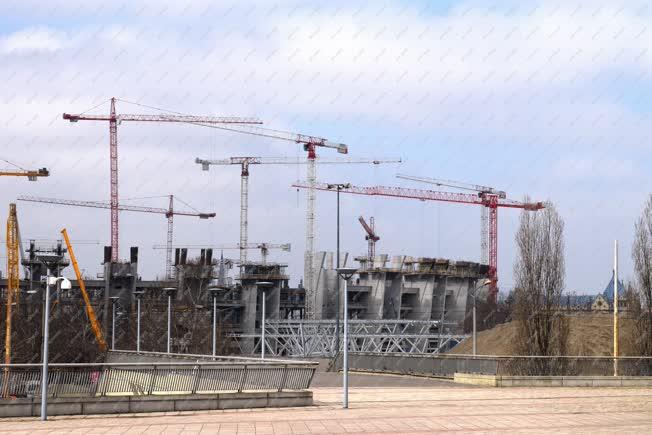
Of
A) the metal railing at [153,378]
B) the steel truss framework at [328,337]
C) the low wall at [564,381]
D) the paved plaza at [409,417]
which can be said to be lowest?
the steel truss framework at [328,337]

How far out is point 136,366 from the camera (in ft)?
81.8

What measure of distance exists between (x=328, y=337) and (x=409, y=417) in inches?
4231

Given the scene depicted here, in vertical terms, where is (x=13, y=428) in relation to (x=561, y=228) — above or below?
below

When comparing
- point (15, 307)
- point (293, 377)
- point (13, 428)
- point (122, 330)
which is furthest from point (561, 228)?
point (122, 330)

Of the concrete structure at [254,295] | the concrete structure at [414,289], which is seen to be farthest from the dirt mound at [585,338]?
the concrete structure at [414,289]

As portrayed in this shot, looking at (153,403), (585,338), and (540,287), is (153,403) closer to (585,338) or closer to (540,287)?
(540,287)

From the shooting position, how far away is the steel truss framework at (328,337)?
428 feet

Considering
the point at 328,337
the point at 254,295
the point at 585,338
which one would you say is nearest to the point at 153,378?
the point at 585,338

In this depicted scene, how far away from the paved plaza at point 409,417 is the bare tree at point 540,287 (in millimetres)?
13073

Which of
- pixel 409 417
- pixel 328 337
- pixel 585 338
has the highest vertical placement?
pixel 409 417

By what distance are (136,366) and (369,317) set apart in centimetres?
13605

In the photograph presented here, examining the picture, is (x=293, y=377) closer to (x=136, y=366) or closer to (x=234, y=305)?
(x=136, y=366)

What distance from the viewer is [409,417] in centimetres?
2450

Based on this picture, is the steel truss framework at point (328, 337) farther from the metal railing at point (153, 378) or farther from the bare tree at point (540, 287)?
the metal railing at point (153, 378)
